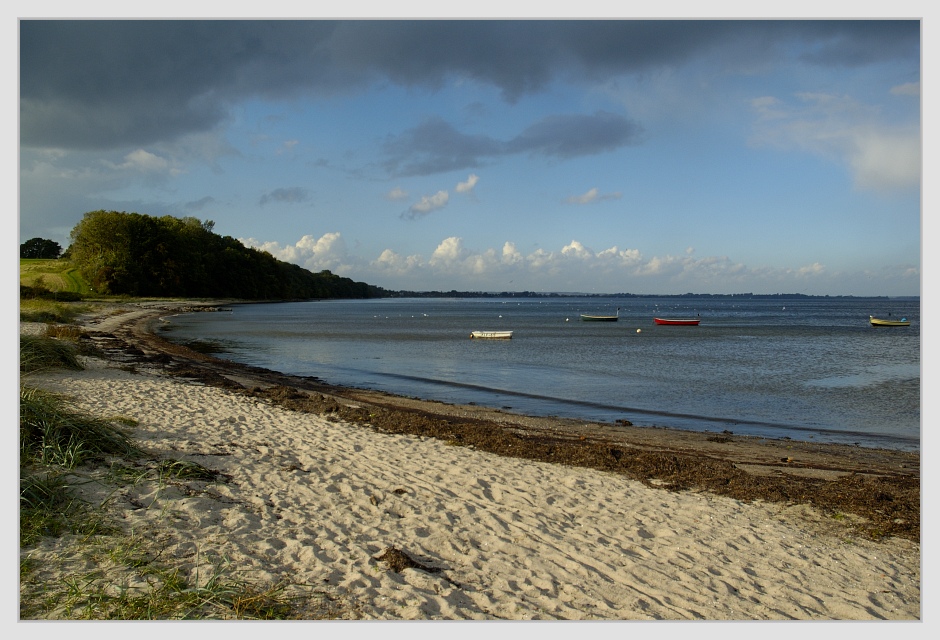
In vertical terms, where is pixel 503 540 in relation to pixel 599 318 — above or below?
below

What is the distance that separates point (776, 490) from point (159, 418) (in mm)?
10249

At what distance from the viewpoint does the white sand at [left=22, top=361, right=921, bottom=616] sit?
4.59 metres

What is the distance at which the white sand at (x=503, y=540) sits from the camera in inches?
181

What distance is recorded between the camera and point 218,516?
565 centimetres

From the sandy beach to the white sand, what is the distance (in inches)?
0.8

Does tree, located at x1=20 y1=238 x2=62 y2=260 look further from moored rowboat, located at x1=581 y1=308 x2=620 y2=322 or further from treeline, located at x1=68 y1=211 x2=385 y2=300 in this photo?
moored rowboat, located at x1=581 y1=308 x2=620 y2=322

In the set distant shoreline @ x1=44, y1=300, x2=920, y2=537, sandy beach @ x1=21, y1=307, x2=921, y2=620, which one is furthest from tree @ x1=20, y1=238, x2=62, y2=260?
distant shoreline @ x1=44, y1=300, x2=920, y2=537

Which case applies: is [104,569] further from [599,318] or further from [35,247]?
[599,318]

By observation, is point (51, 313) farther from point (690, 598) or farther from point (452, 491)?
point (690, 598)

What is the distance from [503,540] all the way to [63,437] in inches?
206

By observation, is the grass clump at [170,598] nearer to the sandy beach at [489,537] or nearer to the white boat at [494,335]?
the sandy beach at [489,537]

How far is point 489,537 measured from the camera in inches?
233

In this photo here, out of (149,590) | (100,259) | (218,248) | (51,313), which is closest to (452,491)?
(149,590)

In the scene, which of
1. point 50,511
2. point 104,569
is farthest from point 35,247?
point 104,569
